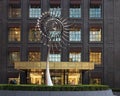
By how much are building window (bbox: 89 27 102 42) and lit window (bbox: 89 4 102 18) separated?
7.13ft

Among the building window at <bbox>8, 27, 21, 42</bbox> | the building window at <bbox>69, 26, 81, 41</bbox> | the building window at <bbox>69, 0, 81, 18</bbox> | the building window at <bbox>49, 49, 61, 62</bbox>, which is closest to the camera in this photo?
the building window at <bbox>49, 49, 61, 62</bbox>

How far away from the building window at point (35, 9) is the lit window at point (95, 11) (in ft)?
27.6

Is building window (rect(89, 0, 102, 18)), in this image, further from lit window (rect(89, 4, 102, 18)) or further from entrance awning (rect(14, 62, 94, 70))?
entrance awning (rect(14, 62, 94, 70))

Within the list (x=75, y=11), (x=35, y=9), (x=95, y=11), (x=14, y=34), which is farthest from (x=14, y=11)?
(x=95, y=11)

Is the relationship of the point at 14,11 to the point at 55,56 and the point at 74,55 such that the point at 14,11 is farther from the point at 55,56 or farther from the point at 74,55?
the point at 74,55

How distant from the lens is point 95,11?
2785 inches

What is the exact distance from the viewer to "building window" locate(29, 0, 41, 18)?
7038 cm

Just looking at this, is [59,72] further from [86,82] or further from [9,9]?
[9,9]

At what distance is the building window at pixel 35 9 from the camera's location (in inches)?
2771

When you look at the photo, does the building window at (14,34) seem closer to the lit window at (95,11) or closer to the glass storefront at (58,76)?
the glass storefront at (58,76)

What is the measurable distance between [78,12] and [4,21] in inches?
472

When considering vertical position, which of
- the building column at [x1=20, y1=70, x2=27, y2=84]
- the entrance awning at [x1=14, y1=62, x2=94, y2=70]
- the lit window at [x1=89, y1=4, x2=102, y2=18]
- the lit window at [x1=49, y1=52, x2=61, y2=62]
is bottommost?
the building column at [x1=20, y1=70, x2=27, y2=84]

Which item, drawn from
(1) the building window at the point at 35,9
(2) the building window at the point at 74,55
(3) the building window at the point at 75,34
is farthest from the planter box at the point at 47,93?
(1) the building window at the point at 35,9

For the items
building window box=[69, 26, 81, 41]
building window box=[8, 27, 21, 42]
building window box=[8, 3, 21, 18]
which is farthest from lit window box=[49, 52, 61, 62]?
building window box=[8, 3, 21, 18]
